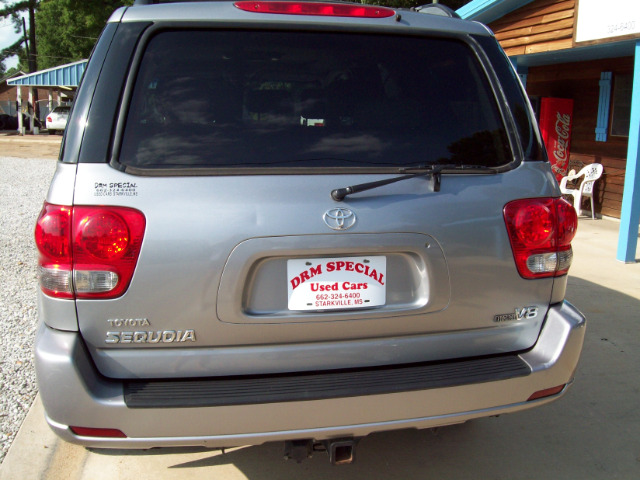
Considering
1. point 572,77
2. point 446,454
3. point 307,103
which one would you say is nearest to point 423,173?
point 307,103

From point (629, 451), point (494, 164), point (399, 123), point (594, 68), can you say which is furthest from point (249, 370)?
point (594, 68)

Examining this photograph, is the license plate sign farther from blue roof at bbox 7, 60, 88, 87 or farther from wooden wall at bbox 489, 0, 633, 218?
blue roof at bbox 7, 60, 88, 87

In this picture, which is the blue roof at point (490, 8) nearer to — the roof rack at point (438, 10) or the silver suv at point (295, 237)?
the roof rack at point (438, 10)

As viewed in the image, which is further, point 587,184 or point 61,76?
Answer: point 61,76

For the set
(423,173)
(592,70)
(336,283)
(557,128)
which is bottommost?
(336,283)

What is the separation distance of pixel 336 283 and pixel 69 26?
44.8m

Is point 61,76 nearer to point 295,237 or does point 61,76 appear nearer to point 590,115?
point 590,115

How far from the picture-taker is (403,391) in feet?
7.08

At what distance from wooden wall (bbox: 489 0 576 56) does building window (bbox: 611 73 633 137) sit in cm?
184

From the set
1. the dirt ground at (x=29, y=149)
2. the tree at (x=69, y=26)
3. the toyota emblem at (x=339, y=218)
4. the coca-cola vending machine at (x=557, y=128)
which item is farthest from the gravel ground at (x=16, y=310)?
the tree at (x=69, y=26)

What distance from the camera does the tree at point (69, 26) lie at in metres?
35.3

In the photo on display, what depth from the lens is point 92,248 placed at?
81.1 inches

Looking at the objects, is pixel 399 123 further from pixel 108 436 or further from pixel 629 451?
pixel 629 451

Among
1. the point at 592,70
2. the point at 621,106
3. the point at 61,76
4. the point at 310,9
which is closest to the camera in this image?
the point at 310,9
